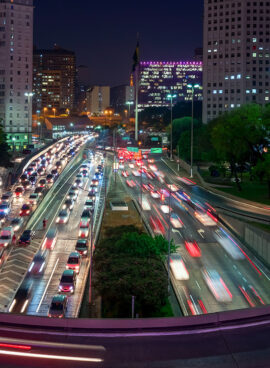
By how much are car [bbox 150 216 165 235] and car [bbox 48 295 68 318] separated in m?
16.6

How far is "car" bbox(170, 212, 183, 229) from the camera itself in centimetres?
4446

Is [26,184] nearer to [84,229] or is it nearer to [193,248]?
[84,229]

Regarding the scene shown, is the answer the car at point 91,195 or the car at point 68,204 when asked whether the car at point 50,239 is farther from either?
the car at point 91,195

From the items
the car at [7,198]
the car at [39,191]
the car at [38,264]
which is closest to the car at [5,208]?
the car at [7,198]

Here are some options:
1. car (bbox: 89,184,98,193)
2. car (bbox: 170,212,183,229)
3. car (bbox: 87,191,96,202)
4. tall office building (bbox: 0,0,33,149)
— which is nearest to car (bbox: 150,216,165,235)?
car (bbox: 170,212,183,229)

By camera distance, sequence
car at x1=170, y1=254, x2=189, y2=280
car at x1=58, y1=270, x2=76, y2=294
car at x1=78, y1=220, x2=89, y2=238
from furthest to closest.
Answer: car at x1=78, y1=220, x2=89, y2=238 < car at x1=170, y1=254, x2=189, y2=280 < car at x1=58, y1=270, x2=76, y2=294

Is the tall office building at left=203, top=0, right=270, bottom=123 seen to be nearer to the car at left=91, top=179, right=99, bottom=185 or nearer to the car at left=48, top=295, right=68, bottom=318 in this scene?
the car at left=91, top=179, right=99, bottom=185

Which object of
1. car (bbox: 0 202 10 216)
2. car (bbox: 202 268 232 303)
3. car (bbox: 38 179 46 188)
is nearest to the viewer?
car (bbox: 202 268 232 303)

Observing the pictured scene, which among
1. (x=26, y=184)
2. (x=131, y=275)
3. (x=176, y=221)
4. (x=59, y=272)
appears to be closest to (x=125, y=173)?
(x=26, y=184)

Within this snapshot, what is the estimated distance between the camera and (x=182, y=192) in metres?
62.2

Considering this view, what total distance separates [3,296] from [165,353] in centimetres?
1772

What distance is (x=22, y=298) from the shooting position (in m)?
28.0

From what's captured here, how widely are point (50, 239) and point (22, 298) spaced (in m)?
12.1

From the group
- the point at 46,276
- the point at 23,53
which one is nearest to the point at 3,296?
the point at 46,276
